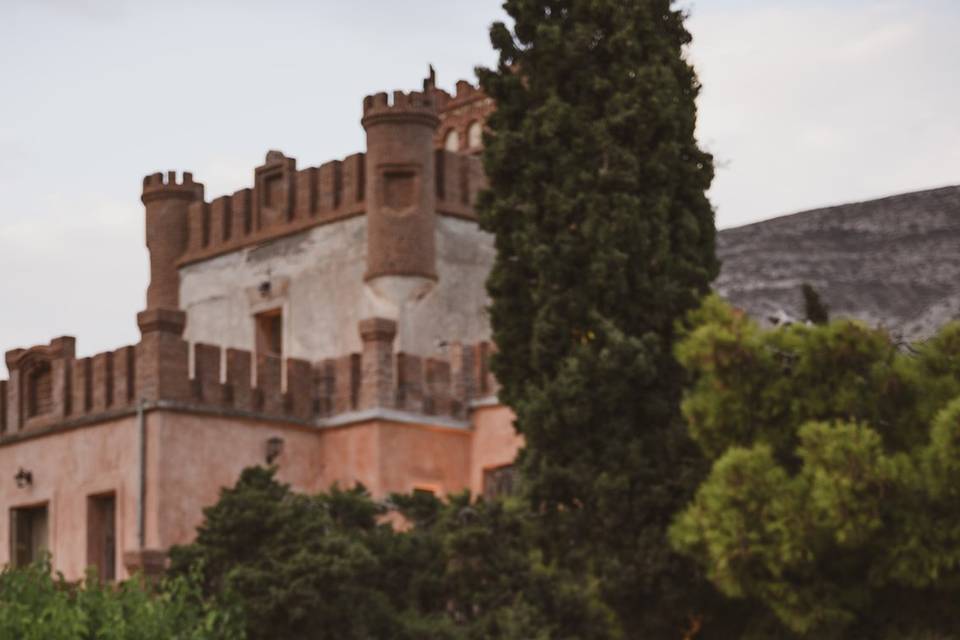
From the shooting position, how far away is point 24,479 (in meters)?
27.4

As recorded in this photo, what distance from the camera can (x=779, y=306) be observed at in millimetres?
25797

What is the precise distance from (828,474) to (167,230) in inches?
722

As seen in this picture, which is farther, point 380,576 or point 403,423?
point 403,423

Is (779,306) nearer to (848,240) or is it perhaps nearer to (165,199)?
(848,240)

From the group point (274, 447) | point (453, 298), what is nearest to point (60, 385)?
point (274, 447)

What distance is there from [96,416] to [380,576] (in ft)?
27.1

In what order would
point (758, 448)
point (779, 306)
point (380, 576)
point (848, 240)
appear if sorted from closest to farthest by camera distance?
point (758, 448)
point (380, 576)
point (779, 306)
point (848, 240)

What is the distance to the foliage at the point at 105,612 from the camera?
16.8 meters

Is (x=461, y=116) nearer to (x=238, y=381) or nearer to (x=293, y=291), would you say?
(x=293, y=291)

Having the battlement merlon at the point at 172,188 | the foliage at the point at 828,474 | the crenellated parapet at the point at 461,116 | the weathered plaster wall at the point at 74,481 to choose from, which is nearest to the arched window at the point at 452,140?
the crenellated parapet at the point at 461,116

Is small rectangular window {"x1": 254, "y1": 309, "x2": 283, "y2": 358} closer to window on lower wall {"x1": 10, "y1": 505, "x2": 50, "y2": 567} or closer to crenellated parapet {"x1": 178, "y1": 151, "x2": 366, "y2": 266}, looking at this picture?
crenellated parapet {"x1": 178, "y1": 151, "x2": 366, "y2": 266}

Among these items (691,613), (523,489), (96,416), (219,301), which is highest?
(219,301)

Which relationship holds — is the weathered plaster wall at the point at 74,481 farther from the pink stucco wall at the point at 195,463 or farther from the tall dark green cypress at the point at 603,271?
the tall dark green cypress at the point at 603,271

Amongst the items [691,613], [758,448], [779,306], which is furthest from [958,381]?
[779,306]
